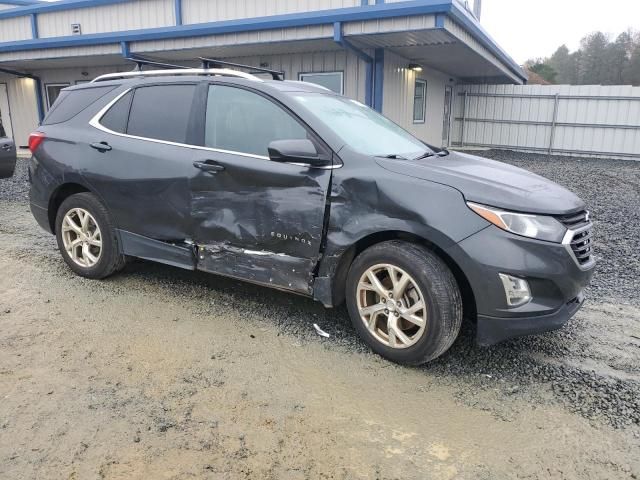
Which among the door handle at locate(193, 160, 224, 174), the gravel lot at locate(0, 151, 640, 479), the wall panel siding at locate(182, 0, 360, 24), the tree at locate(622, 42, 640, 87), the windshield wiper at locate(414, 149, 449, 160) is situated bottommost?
the gravel lot at locate(0, 151, 640, 479)

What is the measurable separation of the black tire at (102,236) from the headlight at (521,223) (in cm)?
309

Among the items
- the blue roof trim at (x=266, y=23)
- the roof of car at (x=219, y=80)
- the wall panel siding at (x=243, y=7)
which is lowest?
the roof of car at (x=219, y=80)

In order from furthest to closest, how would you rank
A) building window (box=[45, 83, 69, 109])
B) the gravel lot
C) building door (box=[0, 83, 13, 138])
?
building door (box=[0, 83, 13, 138]) → building window (box=[45, 83, 69, 109]) → the gravel lot

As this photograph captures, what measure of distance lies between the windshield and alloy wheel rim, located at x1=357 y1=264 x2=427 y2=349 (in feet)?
2.83

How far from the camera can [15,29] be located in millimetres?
17047

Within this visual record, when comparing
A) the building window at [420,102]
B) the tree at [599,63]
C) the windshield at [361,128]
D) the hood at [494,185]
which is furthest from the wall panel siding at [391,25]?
the tree at [599,63]

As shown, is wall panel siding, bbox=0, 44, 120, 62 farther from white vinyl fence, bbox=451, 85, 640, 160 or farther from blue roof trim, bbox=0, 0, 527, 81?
white vinyl fence, bbox=451, 85, 640, 160

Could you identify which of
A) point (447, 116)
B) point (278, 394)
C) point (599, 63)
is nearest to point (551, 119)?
point (447, 116)

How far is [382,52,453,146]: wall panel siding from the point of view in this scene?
12.4 meters

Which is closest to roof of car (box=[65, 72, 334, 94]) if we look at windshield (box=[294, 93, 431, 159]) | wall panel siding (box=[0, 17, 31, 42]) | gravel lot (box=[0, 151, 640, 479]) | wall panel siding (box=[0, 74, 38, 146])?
windshield (box=[294, 93, 431, 159])

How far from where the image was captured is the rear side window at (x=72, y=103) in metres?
4.69

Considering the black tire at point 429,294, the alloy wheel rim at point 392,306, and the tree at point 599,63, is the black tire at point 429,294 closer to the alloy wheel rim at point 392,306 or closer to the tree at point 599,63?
the alloy wheel rim at point 392,306

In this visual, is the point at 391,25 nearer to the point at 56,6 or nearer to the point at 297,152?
the point at 297,152

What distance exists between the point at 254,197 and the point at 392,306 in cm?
126
